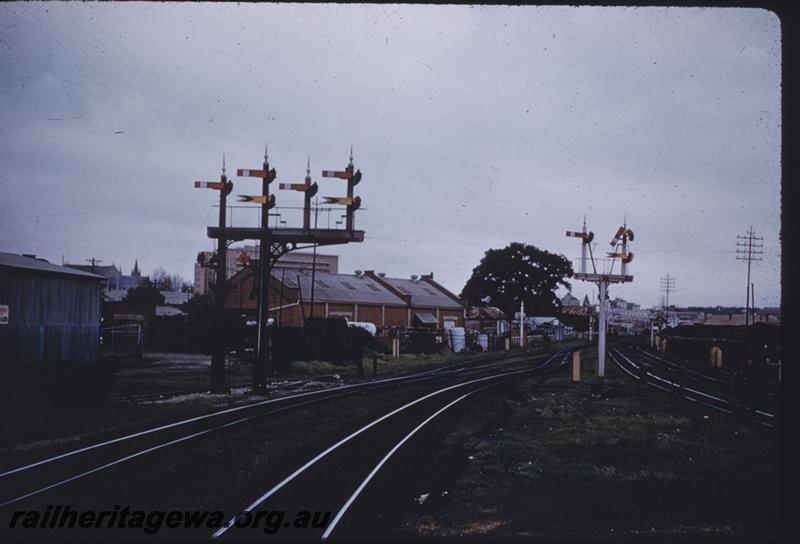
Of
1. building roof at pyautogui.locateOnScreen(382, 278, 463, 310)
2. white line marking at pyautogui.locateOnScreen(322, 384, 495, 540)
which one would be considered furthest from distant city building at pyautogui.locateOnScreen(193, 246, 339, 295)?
white line marking at pyautogui.locateOnScreen(322, 384, 495, 540)

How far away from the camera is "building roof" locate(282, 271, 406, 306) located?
5531 cm

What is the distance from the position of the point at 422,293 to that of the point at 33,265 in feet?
162

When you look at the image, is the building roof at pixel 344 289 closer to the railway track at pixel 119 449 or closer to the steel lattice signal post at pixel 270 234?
the steel lattice signal post at pixel 270 234

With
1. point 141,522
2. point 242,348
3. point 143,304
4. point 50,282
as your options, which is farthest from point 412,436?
point 143,304

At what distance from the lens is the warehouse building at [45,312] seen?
2189cm

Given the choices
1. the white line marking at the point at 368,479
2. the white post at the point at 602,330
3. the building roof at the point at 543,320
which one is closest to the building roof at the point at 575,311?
the building roof at the point at 543,320

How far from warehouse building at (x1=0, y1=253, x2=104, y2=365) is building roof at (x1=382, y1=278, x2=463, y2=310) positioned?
4114 centimetres

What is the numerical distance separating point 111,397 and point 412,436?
10278 mm

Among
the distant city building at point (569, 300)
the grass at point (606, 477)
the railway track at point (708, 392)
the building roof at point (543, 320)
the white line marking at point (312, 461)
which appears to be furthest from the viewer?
the distant city building at point (569, 300)

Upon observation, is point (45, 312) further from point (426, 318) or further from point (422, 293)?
point (422, 293)

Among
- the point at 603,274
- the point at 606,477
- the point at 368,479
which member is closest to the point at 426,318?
the point at 603,274

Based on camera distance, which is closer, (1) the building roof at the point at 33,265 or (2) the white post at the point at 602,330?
(1) the building roof at the point at 33,265

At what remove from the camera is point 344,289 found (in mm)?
61438

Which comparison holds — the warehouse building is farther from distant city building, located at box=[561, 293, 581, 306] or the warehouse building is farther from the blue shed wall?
distant city building, located at box=[561, 293, 581, 306]
